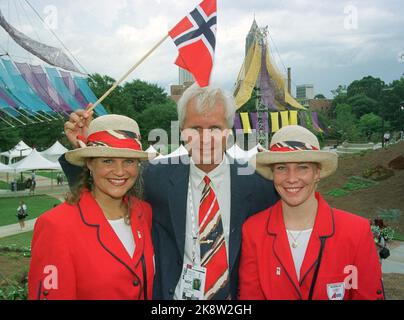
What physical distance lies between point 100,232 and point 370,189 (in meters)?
19.7

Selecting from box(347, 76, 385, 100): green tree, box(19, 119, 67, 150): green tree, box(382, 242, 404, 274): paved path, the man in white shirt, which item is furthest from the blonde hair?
box(347, 76, 385, 100): green tree

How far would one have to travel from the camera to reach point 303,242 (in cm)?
296

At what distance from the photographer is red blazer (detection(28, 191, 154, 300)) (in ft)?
8.80

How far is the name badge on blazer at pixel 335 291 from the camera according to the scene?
2.81 m

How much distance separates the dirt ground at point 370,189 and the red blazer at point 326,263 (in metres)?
13.8

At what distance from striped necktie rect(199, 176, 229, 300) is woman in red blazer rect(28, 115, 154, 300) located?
372 mm

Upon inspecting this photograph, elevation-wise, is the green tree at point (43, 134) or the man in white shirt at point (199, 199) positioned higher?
the green tree at point (43, 134)

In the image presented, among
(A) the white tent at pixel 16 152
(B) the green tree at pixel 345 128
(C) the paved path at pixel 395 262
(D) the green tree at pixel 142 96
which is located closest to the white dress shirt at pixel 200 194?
(C) the paved path at pixel 395 262

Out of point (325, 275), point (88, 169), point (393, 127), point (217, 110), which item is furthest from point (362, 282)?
point (393, 127)

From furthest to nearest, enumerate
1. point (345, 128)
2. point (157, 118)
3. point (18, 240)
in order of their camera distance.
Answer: point (345, 128)
point (157, 118)
point (18, 240)

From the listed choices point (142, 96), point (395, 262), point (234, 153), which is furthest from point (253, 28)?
point (142, 96)

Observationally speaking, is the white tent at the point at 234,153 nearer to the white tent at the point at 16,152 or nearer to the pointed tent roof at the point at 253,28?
the pointed tent roof at the point at 253,28

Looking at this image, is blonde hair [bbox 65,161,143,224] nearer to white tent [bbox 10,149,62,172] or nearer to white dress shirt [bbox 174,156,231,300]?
white dress shirt [bbox 174,156,231,300]

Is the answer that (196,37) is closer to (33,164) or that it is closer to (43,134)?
(33,164)
